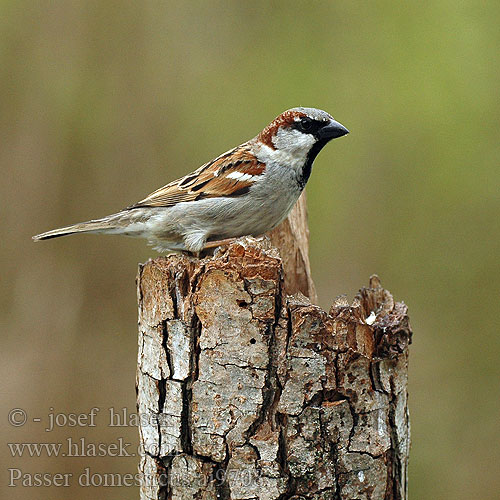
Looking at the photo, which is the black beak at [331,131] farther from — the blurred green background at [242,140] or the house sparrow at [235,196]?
the blurred green background at [242,140]

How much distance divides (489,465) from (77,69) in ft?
12.8

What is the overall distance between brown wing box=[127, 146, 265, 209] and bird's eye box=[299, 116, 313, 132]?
289 millimetres

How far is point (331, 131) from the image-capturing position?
3730 millimetres

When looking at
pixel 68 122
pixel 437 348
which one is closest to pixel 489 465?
pixel 437 348

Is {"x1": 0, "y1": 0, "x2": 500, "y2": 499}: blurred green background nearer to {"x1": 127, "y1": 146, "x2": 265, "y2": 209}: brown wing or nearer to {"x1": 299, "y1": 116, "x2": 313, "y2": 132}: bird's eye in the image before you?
{"x1": 127, "y1": 146, "x2": 265, "y2": 209}: brown wing

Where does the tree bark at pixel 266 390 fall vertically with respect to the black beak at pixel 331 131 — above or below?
below

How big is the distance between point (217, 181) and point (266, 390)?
1449mm

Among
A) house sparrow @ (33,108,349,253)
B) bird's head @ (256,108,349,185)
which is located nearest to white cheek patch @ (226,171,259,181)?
house sparrow @ (33,108,349,253)

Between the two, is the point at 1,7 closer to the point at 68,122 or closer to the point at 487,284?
the point at 68,122

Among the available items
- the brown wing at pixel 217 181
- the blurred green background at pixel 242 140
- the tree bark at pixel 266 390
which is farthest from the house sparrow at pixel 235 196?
the blurred green background at pixel 242 140

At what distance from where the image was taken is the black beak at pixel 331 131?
12.2 feet

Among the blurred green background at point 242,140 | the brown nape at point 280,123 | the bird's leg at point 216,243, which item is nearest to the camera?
the bird's leg at point 216,243

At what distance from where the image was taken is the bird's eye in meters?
3.76

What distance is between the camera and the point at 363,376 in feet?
8.44
